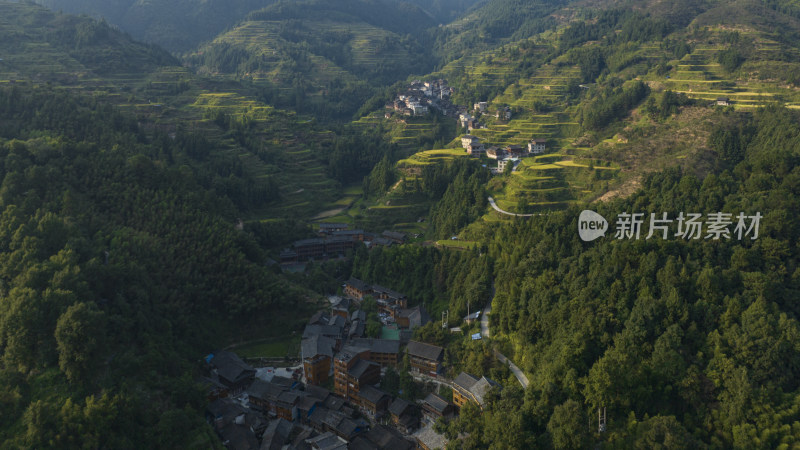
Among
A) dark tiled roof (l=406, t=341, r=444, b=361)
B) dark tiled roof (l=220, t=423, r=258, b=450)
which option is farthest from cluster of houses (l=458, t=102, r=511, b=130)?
dark tiled roof (l=220, t=423, r=258, b=450)

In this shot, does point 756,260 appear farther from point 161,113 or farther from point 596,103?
point 161,113

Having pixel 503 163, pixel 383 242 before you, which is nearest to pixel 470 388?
pixel 383 242

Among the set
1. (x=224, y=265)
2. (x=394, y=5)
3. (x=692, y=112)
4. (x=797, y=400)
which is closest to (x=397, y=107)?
(x=692, y=112)

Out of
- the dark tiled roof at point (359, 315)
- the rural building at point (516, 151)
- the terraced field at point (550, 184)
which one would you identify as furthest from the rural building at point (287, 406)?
the rural building at point (516, 151)

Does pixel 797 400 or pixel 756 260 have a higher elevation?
pixel 756 260

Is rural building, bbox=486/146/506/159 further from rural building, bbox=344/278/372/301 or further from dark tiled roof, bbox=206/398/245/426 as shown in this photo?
dark tiled roof, bbox=206/398/245/426

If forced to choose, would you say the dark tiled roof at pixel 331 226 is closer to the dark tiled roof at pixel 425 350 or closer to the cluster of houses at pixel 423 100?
the dark tiled roof at pixel 425 350
